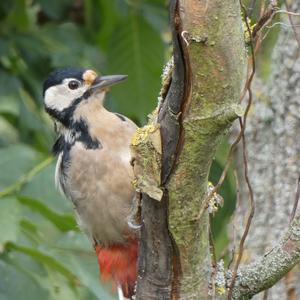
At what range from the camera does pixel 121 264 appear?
4258 millimetres

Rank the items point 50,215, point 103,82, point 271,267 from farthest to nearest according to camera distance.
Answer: point 103,82 < point 50,215 < point 271,267

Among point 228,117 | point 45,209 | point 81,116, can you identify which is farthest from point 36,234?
point 228,117

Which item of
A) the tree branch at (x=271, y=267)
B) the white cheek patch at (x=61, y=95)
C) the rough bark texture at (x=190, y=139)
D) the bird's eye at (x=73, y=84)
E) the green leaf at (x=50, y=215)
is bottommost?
the green leaf at (x=50, y=215)

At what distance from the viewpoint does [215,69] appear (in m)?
2.49

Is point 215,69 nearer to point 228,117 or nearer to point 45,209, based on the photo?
point 228,117

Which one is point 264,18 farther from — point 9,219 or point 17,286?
point 17,286

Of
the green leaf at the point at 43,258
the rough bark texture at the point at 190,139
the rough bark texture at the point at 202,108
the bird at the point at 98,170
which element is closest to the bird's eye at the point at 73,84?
the bird at the point at 98,170

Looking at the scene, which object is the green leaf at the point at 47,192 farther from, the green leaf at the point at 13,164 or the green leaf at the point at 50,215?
the green leaf at the point at 50,215

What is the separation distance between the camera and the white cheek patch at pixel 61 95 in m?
4.48

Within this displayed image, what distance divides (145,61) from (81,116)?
962 mm

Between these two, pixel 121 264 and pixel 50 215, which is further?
pixel 121 264

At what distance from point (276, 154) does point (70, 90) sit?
1.00 metres

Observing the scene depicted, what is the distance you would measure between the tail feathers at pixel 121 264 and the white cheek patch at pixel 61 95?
68cm

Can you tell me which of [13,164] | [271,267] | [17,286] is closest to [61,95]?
[13,164]
